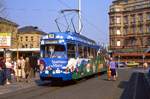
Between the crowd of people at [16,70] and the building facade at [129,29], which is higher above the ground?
the building facade at [129,29]

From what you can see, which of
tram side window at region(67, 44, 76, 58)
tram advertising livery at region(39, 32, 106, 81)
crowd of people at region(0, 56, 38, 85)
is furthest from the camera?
crowd of people at region(0, 56, 38, 85)

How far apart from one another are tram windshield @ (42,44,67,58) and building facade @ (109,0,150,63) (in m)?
89.8

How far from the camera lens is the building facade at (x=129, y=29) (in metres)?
120

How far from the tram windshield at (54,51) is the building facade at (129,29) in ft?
294

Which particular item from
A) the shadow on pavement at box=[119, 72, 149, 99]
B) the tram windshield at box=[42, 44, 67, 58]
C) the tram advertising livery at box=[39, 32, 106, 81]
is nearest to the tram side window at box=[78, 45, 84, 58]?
the tram advertising livery at box=[39, 32, 106, 81]

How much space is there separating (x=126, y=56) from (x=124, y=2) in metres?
18.8

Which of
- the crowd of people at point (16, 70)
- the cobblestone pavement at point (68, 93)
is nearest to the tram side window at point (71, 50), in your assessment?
the cobblestone pavement at point (68, 93)

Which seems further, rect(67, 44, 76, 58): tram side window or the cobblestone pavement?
rect(67, 44, 76, 58): tram side window

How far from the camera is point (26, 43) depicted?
452 feet

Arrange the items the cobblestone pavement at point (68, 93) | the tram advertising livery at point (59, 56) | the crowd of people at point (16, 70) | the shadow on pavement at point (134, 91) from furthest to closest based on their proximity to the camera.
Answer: the crowd of people at point (16, 70) → the tram advertising livery at point (59, 56) → the shadow on pavement at point (134, 91) → the cobblestone pavement at point (68, 93)

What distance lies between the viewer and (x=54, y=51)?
87.5 ft

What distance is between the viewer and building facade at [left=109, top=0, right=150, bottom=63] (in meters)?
120

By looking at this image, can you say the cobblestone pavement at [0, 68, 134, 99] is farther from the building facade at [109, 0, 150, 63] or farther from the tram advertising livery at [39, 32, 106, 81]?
the building facade at [109, 0, 150, 63]

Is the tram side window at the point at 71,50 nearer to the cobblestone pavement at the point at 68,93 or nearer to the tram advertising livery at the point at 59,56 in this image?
the tram advertising livery at the point at 59,56
